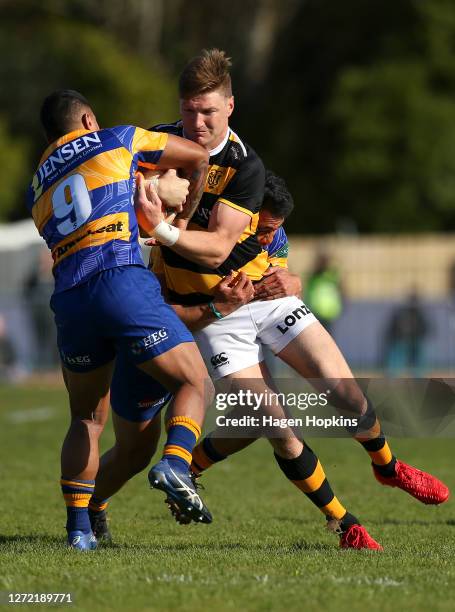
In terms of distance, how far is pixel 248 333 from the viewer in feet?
25.1

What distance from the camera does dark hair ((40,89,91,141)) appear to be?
687 centimetres

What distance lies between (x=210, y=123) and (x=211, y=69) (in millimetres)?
296

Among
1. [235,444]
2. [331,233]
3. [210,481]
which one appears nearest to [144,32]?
[331,233]

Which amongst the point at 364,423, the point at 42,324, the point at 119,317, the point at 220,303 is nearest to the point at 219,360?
the point at 220,303

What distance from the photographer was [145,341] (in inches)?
257

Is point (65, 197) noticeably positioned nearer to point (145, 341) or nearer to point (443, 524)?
point (145, 341)

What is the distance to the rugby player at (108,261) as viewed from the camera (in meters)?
6.54

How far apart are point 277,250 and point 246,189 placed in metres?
0.98

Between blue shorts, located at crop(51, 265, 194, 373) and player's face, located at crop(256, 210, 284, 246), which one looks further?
player's face, located at crop(256, 210, 284, 246)

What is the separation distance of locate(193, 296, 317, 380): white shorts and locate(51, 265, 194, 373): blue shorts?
0.96 metres

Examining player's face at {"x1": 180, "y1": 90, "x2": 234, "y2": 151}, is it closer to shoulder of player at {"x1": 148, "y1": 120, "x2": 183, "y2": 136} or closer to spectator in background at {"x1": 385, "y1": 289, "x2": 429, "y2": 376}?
shoulder of player at {"x1": 148, "y1": 120, "x2": 183, "y2": 136}

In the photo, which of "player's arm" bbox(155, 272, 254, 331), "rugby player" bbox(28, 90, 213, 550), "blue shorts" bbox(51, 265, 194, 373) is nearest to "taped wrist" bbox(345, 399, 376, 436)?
"player's arm" bbox(155, 272, 254, 331)

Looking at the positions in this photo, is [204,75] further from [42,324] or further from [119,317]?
[42,324]

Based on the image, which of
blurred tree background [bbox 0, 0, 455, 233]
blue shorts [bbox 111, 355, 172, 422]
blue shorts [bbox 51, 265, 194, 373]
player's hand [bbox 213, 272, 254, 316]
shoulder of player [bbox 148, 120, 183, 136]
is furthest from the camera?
blurred tree background [bbox 0, 0, 455, 233]
